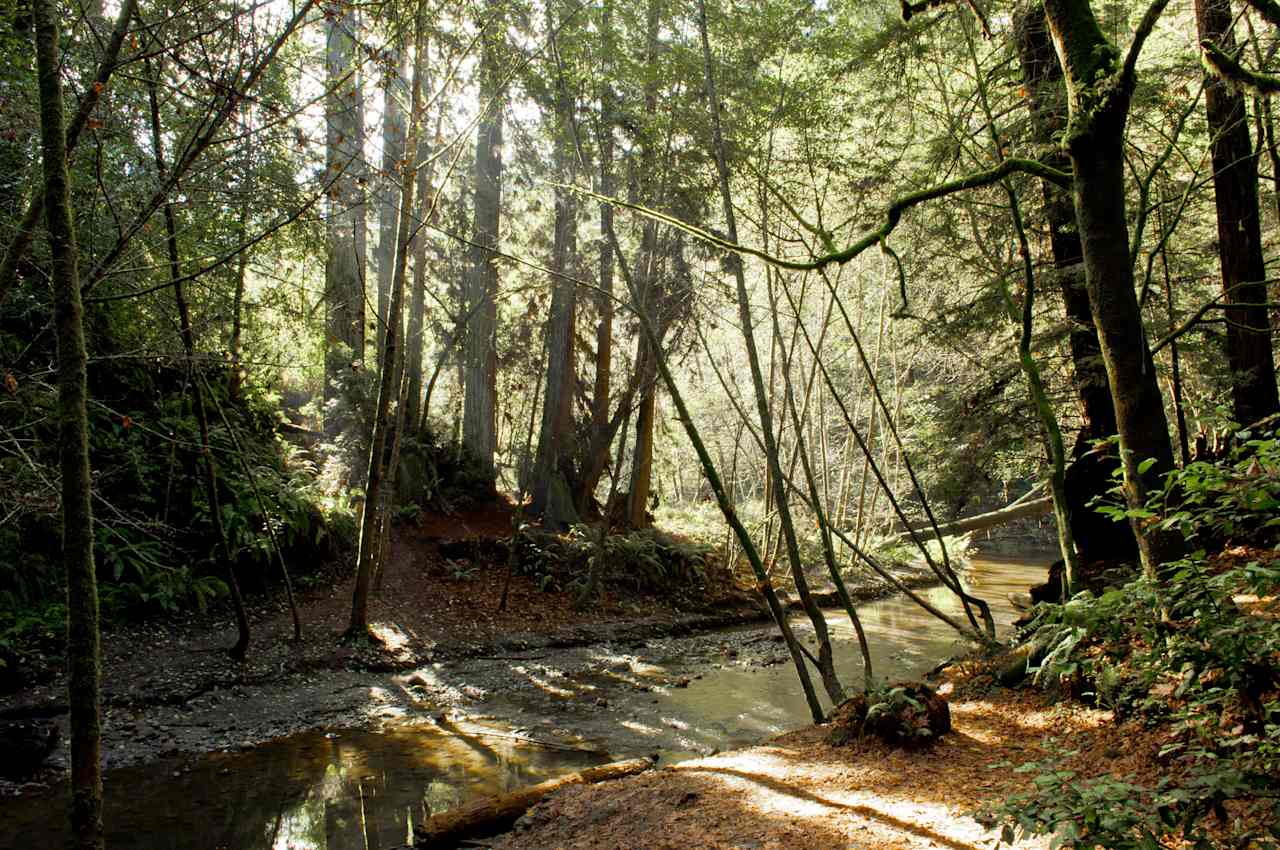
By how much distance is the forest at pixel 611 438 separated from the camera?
342 cm

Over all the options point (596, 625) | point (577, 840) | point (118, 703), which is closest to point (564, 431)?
point (596, 625)

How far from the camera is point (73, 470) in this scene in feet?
10.8

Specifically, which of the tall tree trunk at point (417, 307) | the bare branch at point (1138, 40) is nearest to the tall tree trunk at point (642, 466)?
the tall tree trunk at point (417, 307)

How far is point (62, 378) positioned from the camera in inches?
130

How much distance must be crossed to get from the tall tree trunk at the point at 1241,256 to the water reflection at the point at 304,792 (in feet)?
23.2

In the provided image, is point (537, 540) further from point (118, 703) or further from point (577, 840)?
point (577, 840)

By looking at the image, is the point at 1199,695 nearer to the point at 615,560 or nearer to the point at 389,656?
the point at 389,656

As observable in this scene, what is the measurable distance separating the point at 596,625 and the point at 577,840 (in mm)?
7568

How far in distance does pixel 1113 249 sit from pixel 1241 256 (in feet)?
17.2

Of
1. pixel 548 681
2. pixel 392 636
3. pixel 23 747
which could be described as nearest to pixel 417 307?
Result: pixel 392 636

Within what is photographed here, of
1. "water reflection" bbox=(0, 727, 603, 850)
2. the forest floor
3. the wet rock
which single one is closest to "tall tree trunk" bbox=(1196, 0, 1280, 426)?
the forest floor

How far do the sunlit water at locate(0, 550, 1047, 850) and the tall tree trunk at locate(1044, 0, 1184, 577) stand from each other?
454 cm

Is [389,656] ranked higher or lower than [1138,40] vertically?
lower

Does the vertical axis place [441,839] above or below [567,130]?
below
